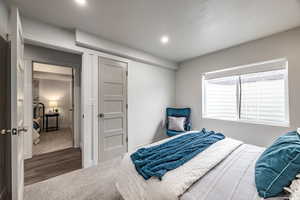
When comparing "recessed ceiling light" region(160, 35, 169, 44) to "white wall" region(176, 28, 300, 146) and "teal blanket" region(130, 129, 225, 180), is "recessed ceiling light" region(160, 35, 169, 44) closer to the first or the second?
"white wall" region(176, 28, 300, 146)

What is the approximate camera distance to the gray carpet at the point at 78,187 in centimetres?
163

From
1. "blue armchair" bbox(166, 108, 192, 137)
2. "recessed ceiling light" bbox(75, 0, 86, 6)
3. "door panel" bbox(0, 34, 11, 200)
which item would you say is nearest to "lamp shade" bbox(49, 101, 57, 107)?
"door panel" bbox(0, 34, 11, 200)

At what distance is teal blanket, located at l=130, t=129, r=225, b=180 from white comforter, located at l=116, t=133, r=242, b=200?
0.04 metres

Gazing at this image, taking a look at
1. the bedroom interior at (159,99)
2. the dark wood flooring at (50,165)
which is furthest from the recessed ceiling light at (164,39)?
the dark wood flooring at (50,165)

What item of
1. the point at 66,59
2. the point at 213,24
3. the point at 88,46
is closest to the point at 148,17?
the point at 213,24

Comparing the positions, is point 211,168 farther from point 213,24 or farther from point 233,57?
point 233,57

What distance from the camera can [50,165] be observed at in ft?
7.95

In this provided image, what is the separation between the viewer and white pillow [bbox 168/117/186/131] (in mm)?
3232

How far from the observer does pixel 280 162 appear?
87 cm

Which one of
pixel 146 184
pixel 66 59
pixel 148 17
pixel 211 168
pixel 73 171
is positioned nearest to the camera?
pixel 146 184

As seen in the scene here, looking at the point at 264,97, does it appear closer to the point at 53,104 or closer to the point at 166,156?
the point at 166,156

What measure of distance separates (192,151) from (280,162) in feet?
2.27

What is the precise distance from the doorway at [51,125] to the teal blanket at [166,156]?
1825mm

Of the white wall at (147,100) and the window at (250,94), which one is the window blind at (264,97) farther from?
the white wall at (147,100)
